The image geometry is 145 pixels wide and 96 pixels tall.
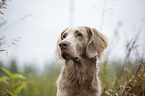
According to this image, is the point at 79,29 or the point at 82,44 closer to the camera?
the point at 82,44

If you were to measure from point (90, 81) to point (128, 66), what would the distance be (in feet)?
3.12

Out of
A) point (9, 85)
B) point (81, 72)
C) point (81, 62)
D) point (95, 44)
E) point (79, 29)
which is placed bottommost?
point (9, 85)

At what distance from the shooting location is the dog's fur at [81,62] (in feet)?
8.11

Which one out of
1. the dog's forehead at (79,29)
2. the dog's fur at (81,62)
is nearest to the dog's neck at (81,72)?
the dog's fur at (81,62)

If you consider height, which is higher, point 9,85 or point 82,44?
point 82,44

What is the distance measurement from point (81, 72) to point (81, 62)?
19 centimetres

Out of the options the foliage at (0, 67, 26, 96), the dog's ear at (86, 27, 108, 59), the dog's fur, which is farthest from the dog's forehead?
the foliage at (0, 67, 26, 96)

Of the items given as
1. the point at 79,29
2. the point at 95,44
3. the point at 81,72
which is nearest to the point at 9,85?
the point at 81,72

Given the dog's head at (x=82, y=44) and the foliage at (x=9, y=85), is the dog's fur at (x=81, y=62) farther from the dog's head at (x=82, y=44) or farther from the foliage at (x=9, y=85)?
the foliage at (x=9, y=85)

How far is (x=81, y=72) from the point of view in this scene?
2.79 metres

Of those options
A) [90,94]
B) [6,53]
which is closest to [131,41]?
[90,94]

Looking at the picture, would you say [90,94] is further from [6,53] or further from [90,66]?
[6,53]

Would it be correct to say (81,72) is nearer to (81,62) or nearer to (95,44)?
(81,62)

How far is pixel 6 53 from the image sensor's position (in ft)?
6.40
